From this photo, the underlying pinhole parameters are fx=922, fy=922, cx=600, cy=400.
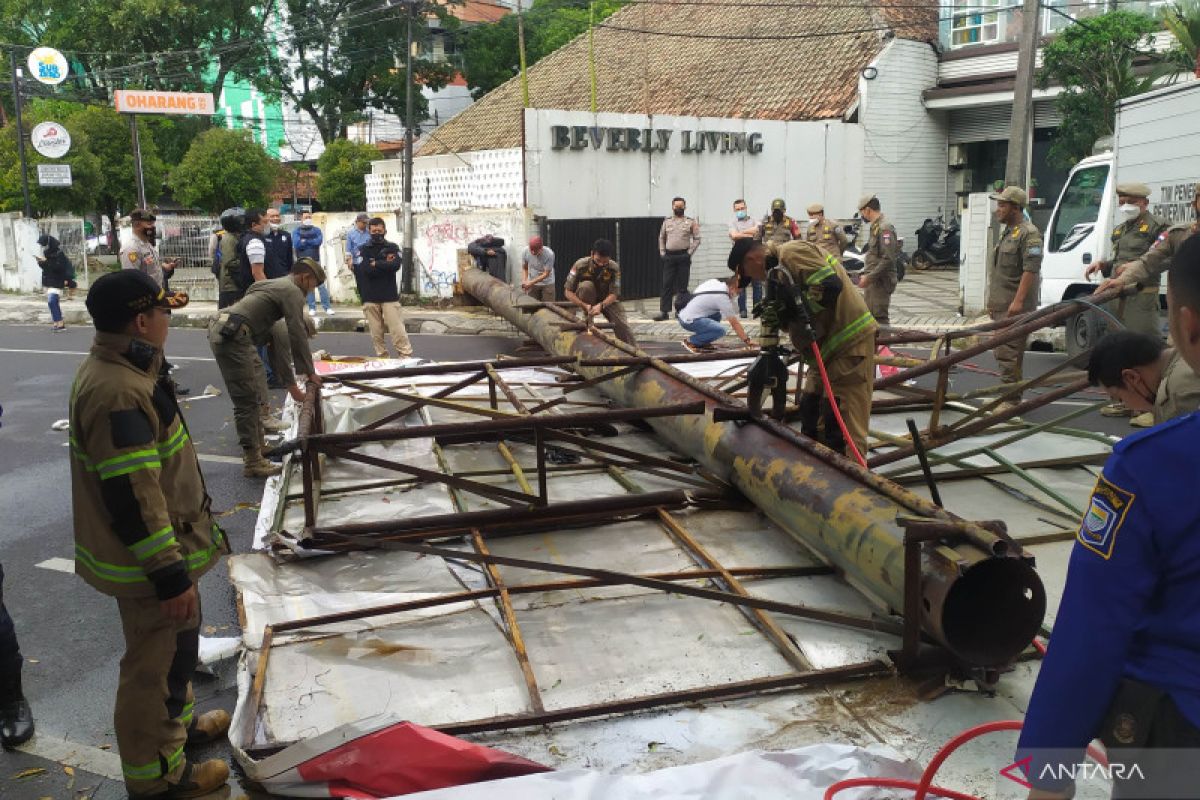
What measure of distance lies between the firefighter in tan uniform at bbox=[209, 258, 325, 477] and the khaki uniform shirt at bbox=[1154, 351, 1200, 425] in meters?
5.26

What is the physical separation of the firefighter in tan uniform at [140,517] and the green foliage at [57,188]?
2334 cm

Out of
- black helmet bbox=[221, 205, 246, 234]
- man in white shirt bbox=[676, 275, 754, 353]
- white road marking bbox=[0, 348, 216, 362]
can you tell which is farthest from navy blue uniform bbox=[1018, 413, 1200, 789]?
white road marking bbox=[0, 348, 216, 362]

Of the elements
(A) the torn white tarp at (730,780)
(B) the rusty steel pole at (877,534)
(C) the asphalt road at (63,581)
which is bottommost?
(C) the asphalt road at (63,581)

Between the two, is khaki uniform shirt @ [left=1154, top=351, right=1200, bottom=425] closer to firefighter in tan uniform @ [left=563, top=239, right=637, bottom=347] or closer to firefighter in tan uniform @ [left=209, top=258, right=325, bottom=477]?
firefighter in tan uniform @ [left=209, top=258, right=325, bottom=477]

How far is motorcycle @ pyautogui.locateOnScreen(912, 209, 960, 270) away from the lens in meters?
21.1

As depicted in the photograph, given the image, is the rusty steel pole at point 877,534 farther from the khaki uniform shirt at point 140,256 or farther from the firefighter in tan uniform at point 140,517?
the khaki uniform shirt at point 140,256

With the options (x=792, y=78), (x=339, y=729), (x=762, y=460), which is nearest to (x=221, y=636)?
(x=339, y=729)

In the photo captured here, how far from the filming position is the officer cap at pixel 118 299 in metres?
2.96

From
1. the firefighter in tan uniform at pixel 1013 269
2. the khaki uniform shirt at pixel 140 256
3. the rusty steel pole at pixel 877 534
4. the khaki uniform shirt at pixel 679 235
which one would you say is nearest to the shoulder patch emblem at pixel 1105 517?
the rusty steel pole at pixel 877 534

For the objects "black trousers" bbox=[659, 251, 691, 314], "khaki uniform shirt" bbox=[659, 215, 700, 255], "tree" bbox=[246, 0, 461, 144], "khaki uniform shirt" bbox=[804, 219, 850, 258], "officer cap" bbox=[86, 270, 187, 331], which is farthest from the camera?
"tree" bbox=[246, 0, 461, 144]

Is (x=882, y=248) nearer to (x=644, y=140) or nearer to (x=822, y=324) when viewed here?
(x=822, y=324)

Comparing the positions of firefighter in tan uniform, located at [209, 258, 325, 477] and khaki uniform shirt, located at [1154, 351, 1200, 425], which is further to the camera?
firefighter in tan uniform, located at [209, 258, 325, 477]

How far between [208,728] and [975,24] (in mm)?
22136

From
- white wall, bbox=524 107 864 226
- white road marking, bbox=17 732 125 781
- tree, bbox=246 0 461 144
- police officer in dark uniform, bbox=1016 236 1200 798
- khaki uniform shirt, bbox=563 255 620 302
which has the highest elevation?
tree, bbox=246 0 461 144
